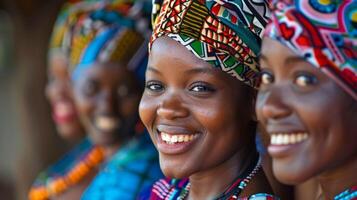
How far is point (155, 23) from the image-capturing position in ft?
9.16

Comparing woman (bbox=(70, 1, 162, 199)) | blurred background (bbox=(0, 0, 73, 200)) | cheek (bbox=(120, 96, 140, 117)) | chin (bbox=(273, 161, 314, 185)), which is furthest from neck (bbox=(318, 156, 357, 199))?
blurred background (bbox=(0, 0, 73, 200))

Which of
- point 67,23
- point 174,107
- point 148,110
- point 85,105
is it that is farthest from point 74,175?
point 174,107

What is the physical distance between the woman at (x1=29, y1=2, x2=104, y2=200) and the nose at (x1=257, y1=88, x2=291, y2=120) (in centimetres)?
219

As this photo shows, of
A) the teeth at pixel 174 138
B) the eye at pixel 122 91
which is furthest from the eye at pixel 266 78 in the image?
the eye at pixel 122 91

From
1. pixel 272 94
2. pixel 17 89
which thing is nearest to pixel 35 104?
pixel 17 89

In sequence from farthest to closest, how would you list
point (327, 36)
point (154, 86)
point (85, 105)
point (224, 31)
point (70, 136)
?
point (70, 136) < point (85, 105) < point (154, 86) < point (224, 31) < point (327, 36)

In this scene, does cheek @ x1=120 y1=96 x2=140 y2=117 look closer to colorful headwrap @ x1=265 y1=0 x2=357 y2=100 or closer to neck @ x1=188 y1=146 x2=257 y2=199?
neck @ x1=188 y1=146 x2=257 y2=199

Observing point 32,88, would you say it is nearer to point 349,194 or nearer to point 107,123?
point 107,123

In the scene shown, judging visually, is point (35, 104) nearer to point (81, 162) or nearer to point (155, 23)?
point (81, 162)

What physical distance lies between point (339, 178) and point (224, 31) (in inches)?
24.5

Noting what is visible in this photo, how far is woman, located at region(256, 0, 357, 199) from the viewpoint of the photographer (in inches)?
83.4

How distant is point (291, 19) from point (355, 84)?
25cm

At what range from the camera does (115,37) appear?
12.9ft

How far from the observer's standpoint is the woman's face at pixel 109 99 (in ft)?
12.6
